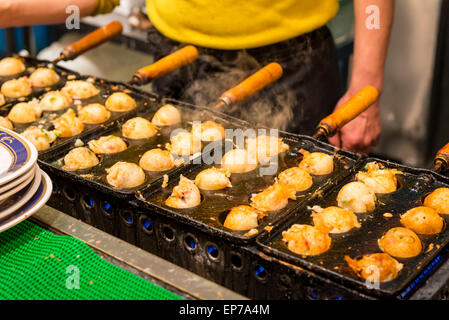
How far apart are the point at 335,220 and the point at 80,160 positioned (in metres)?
1.00

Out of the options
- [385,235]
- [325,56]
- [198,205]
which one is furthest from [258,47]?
[385,235]

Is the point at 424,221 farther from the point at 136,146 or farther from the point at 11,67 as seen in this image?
the point at 11,67

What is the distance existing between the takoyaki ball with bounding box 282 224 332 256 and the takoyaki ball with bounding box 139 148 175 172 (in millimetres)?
647

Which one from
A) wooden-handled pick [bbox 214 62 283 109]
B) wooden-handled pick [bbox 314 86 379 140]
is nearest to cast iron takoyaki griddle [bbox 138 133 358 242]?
wooden-handled pick [bbox 314 86 379 140]

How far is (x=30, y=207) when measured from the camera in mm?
1832

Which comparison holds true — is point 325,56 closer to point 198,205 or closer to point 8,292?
point 198,205

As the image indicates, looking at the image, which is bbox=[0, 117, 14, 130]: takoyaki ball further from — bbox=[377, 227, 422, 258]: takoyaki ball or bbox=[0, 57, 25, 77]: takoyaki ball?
bbox=[377, 227, 422, 258]: takoyaki ball

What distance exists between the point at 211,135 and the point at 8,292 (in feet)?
3.53

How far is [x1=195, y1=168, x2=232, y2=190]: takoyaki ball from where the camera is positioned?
2066 mm

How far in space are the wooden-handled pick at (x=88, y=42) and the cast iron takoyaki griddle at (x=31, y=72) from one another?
0.07m

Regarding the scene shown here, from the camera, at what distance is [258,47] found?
285cm

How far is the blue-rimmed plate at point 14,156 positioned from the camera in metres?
1.77

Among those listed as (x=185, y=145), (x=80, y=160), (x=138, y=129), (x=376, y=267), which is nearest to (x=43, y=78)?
(x=138, y=129)

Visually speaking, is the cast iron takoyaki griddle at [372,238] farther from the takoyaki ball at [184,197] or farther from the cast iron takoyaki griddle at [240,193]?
the takoyaki ball at [184,197]
